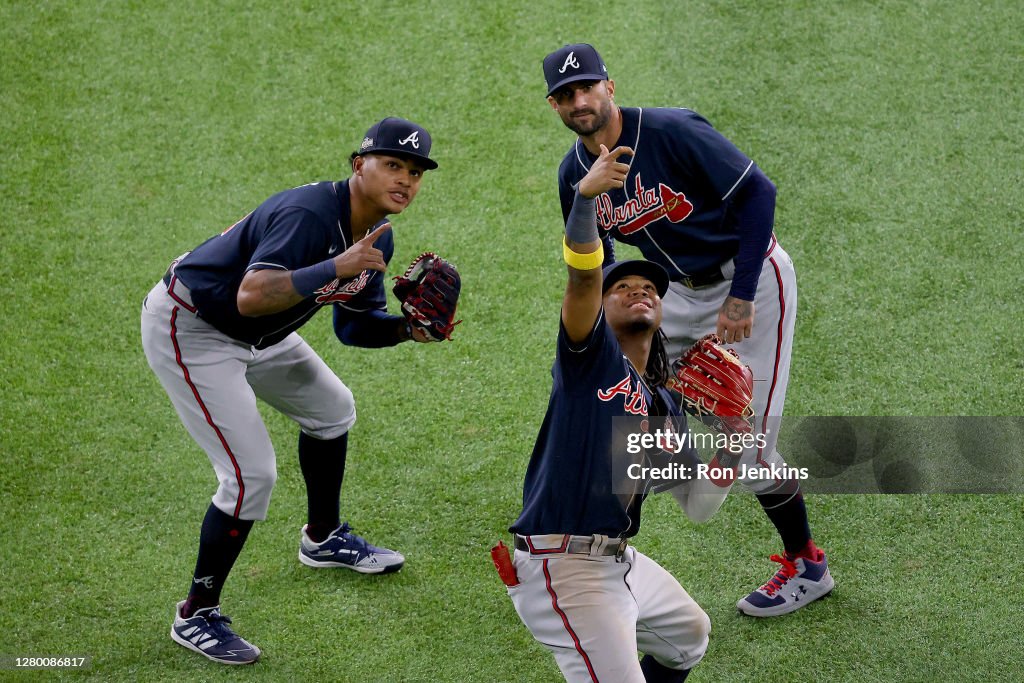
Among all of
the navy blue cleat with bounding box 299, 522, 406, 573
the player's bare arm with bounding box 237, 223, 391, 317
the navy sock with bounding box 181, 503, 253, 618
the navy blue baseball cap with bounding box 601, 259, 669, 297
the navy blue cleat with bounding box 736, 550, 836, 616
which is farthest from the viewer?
the navy blue cleat with bounding box 299, 522, 406, 573

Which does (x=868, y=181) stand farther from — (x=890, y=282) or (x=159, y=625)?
(x=159, y=625)

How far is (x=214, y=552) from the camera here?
4.55m

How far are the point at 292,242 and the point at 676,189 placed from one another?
1360 millimetres

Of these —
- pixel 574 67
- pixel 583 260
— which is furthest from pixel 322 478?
pixel 583 260

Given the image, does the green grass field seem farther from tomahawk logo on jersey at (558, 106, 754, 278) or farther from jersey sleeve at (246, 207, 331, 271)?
jersey sleeve at (246, 207, 331, 271)

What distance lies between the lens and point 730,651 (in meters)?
4.59

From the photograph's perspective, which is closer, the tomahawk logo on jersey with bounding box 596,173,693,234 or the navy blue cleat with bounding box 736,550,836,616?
the tomahawk logo on jersey with bounding box 596,173,693,234

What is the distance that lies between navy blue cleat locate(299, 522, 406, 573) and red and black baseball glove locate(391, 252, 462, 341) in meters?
0.99

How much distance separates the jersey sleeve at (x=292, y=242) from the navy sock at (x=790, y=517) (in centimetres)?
187

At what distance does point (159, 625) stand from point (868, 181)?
13.9 ft

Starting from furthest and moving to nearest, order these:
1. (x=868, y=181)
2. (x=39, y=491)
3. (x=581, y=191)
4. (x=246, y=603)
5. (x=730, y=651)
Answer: (x=868, y=181) → (x=39, y=491) → (x=246, y=603) → (x=730, y=651) → (x=581, y=191)

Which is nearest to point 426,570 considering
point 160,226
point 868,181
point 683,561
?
point 683,561

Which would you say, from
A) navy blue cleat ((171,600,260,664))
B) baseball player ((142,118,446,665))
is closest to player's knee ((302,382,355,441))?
baseball player ((142,118,446,665))

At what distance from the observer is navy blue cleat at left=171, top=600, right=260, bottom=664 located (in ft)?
15.1
